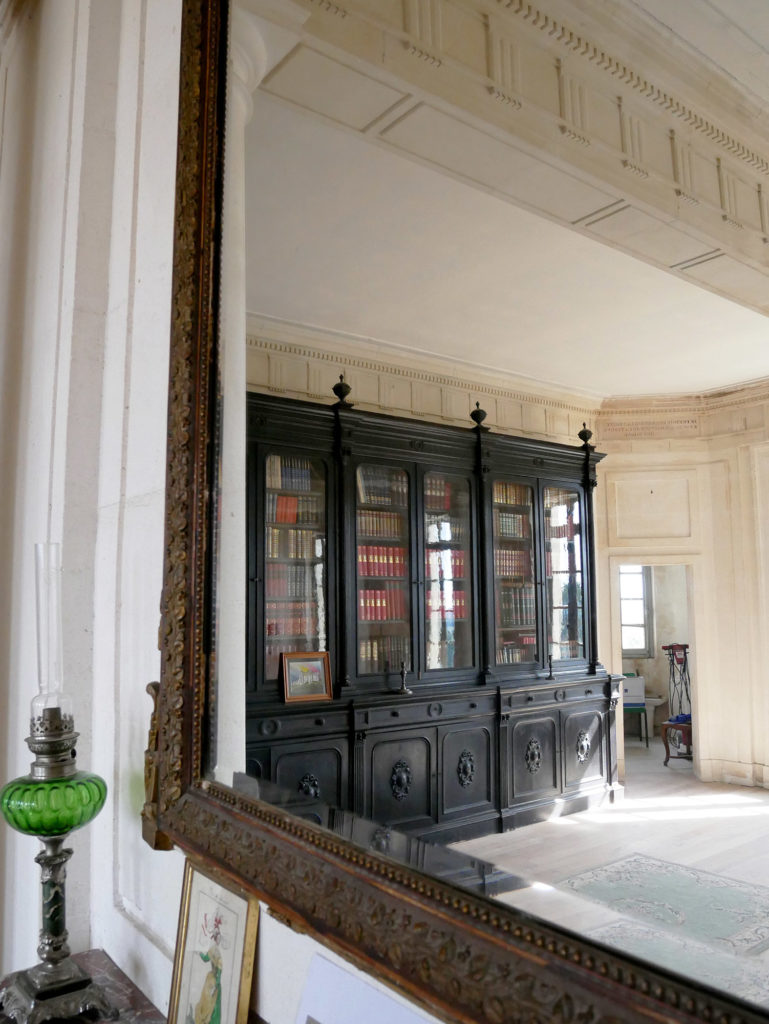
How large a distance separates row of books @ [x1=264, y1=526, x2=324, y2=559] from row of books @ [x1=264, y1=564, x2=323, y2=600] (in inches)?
0.9

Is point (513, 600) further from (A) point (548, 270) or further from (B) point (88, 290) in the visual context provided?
(B) point (88, 290)

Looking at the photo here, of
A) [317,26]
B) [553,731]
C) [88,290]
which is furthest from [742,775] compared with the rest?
[88,290]

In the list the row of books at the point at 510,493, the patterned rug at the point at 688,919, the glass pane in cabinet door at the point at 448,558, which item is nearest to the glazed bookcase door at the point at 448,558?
the glass pane in cabinet door at the point at 448,558

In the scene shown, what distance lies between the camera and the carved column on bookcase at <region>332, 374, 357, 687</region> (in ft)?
3.29

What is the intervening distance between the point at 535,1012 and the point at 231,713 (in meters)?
0.66

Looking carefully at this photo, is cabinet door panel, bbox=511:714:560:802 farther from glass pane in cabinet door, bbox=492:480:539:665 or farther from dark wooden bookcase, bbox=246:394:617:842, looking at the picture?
glass pane in cabinet door, bbox=492:480:539:665

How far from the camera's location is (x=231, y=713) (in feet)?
3.84

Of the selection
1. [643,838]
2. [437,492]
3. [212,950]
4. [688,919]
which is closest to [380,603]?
[437,492]

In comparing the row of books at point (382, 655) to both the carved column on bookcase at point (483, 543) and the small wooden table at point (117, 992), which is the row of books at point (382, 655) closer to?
the carved column on bookcase at point (483, 543)

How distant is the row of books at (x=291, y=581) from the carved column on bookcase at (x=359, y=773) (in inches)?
10.0

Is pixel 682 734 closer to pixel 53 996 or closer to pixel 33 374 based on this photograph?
pixel 53 996

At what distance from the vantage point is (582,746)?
3.05 ft

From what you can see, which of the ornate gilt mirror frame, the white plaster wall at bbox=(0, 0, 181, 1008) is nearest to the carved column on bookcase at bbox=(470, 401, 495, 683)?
the ornate gilt mirror frame

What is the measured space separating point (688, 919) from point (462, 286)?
3.48 ft
